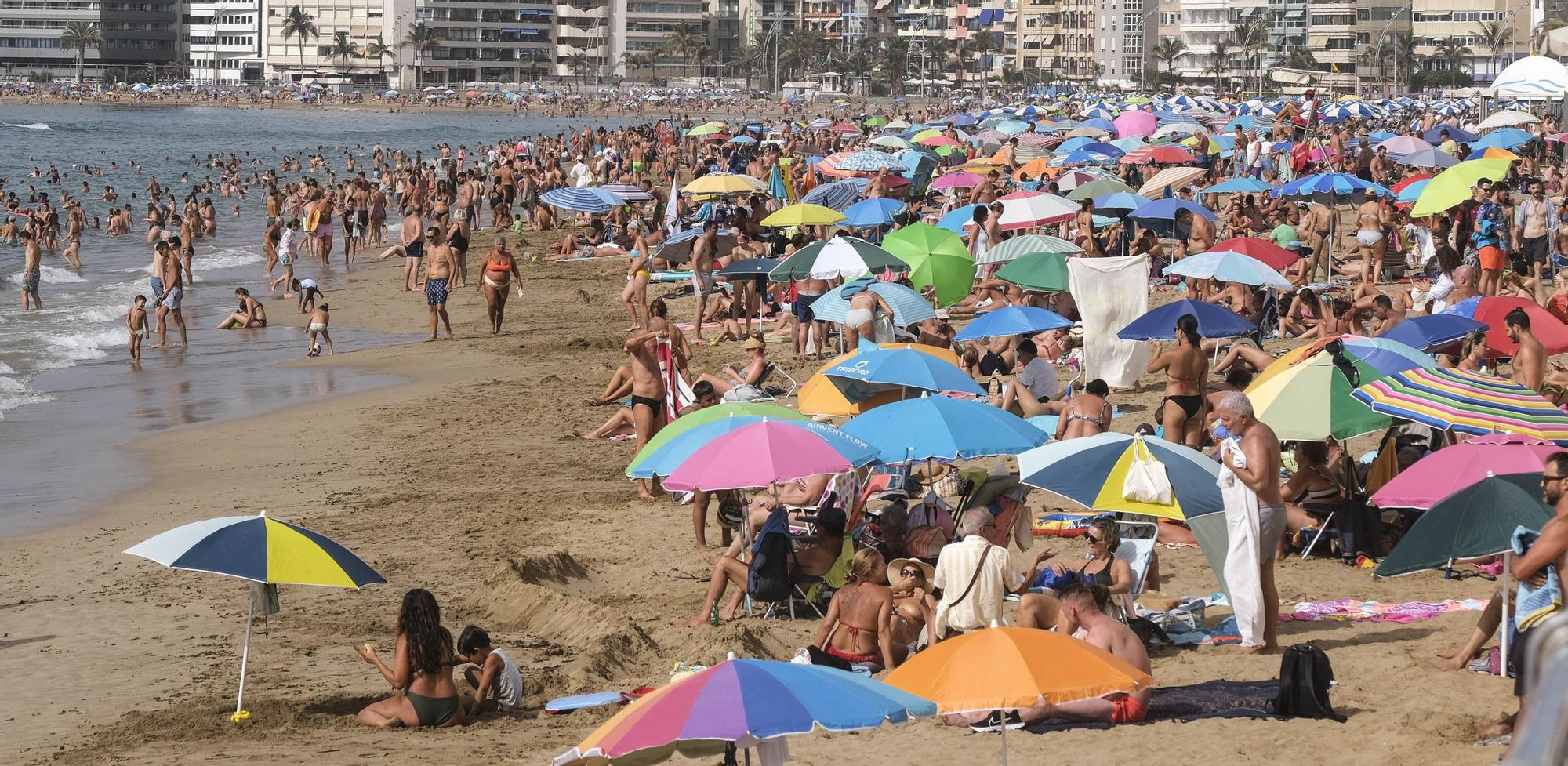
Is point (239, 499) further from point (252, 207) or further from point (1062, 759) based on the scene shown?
point (252, 207)

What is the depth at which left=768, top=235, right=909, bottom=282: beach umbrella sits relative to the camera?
14820mm

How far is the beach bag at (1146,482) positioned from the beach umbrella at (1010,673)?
2321 mm

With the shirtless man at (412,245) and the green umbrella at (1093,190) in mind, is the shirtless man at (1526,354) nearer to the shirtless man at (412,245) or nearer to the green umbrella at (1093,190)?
the green umbrella at (1093,190)

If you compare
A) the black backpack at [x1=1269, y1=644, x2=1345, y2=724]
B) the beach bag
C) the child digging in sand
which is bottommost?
the child digging in sand

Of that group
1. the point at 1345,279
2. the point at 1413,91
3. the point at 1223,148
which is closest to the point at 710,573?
the point at 1345,279

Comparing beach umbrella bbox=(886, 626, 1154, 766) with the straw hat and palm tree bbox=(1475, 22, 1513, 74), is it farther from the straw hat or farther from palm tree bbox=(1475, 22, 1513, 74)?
palm tree bbox=(1475, 22, 1513, 74)

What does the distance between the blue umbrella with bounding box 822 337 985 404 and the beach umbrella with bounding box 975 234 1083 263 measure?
4.68 m

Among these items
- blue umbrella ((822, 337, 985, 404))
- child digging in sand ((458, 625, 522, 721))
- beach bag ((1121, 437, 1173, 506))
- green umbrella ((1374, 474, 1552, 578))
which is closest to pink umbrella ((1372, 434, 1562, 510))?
green umbrella ((1374, 474, 1552, 578))

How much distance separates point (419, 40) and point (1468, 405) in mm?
140416

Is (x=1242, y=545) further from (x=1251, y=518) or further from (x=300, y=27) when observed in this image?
(x=300, y=27)

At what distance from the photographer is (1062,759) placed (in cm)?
607

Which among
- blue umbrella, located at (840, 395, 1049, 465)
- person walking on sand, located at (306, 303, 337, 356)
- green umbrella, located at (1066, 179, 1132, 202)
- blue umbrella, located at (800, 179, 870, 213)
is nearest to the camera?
blue umbrella, located at (840, 395, 1049, 465)

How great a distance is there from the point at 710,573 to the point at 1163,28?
119446 millimetres

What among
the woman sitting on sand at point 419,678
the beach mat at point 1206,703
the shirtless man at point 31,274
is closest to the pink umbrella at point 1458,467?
the beach mat at point 1206,703
